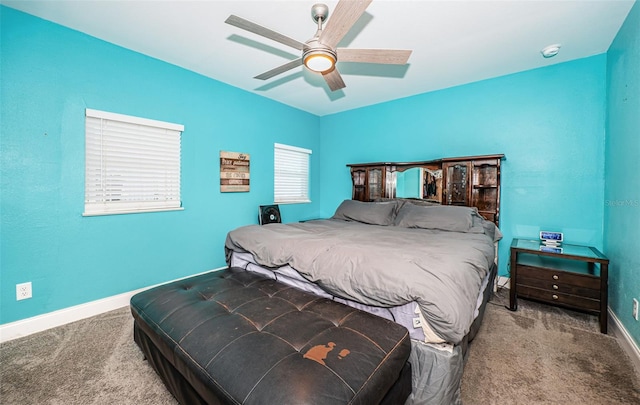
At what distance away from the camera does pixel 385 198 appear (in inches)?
153

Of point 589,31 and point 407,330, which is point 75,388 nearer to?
point 407,330

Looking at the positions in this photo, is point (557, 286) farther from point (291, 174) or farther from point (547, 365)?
point (291, 174)

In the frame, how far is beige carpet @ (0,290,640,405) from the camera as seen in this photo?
4.72 ft

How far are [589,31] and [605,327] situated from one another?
2.54 meters

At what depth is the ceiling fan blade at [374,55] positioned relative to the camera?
72.4 inches

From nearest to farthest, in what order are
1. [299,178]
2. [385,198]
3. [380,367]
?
[380,367] < [385,198] < [299,178]

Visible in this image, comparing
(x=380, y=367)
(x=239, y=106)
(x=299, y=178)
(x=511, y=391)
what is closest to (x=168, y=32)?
(x=239, y=106)

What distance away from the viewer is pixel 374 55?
75.2 inches

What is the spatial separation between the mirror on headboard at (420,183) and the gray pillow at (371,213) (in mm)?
428

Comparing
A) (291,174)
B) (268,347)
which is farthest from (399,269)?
(291,174)

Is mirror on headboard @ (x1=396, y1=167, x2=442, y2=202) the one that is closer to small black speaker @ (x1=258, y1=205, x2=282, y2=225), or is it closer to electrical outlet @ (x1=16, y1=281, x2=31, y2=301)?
small black speaker @ (x1=258, y1=205, x2=282, y2=225)

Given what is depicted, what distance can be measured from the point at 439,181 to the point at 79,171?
4.00 meters

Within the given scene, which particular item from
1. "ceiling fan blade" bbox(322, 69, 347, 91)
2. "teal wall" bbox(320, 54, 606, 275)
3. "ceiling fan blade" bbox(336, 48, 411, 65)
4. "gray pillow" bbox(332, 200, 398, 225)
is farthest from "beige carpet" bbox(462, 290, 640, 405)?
"ceiling fan blade" bbox(322, 69, 347, 91)

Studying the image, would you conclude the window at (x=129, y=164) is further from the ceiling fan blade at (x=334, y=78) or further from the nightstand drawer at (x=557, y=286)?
the nightstand drawer at (x=557, y=286)
